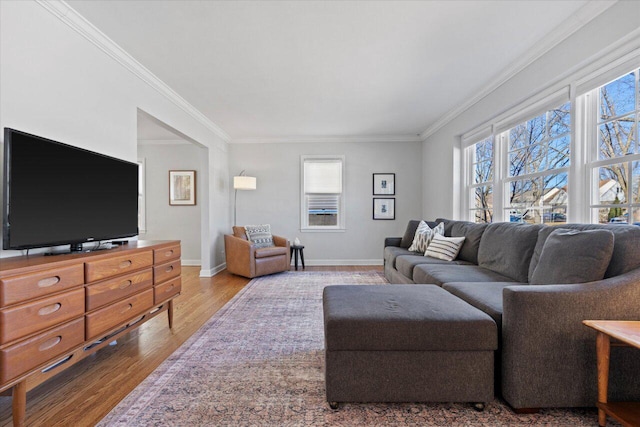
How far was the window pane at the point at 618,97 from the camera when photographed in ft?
6.85

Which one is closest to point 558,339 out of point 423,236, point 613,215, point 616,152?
point 613,215

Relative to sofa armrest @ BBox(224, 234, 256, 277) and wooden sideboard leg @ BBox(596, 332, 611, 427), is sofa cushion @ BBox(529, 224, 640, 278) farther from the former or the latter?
sofa armrest @ BBox(224, 234, 256, 277)

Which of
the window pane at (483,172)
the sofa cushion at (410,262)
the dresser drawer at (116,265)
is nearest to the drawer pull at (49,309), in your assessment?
the dresser drawer at (116,265)

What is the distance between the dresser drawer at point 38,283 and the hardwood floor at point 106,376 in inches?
26.0

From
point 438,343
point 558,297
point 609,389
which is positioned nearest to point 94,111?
point 438,343

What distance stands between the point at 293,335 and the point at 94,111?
2404 millimetres

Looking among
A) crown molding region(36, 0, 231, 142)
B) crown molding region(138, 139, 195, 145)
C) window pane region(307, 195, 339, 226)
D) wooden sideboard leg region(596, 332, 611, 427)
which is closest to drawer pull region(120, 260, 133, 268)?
crown molding region(36, 0, 231, 142)

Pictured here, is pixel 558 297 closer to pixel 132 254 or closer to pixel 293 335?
pixel 293 335

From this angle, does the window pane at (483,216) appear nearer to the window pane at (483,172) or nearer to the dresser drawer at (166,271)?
the window pane at (483,172)

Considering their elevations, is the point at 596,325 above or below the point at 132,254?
below

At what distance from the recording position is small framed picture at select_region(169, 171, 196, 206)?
5.93m

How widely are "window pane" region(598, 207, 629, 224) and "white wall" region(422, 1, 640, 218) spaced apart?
42.7 inches

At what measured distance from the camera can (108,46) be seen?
2.53 meters

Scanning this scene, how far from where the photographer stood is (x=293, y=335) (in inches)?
101
